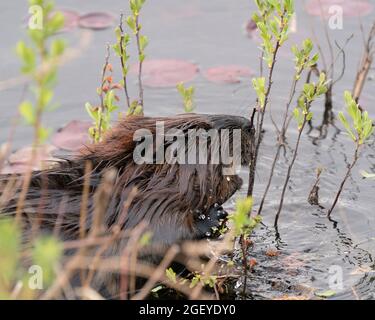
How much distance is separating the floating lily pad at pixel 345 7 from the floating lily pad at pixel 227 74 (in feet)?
2.95

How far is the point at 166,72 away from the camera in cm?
602

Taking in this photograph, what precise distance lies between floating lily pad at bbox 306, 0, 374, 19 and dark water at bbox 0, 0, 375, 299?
0.07 meters

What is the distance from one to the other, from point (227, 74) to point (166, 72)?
1.47 ft

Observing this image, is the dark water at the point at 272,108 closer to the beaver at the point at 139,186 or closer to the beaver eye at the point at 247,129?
the beaver at the point at 139,186

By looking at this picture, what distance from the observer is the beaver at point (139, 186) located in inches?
136

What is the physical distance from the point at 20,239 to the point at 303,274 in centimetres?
144

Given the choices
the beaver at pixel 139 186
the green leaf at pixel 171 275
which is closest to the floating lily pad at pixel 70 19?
the beaver at pixel 139 186

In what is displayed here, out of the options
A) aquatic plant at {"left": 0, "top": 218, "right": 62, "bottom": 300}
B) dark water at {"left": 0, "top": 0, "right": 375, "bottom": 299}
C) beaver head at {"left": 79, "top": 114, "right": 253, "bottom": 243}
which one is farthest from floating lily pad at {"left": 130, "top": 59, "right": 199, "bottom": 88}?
aquatic plant at {"left": 0, "top": 218, "right": 62, "bottom": 300}

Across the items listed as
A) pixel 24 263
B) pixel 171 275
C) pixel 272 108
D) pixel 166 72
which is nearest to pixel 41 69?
pixel 24 263

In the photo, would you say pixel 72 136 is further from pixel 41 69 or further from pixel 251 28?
pixel 41 69

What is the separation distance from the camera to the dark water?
403 cm

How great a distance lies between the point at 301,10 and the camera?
6578 millimetres
